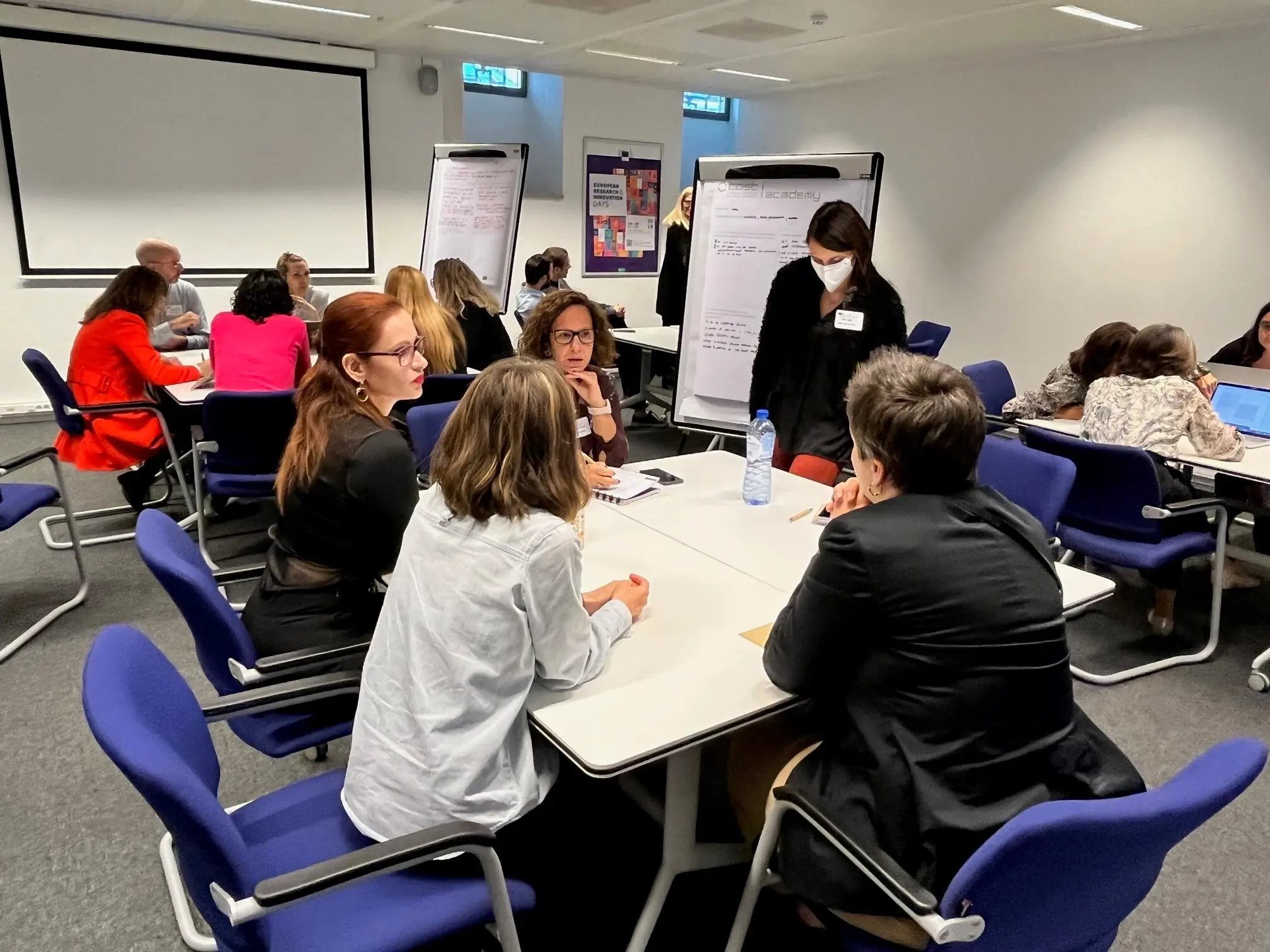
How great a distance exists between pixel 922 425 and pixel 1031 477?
150 cm

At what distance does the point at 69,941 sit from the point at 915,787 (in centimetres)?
171

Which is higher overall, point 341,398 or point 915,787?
point 341,398

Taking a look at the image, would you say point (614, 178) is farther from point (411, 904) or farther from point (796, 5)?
point (411, 904)

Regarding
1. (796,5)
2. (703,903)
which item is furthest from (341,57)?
(703,903)

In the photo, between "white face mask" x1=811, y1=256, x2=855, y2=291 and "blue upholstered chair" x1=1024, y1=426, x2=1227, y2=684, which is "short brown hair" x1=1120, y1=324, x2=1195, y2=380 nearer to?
"blue upholstered chair" x1=1024, y1=426, x2=1227, y2=684

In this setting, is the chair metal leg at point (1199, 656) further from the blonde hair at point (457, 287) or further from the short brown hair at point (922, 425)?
the blonde hair at point (457, 287)

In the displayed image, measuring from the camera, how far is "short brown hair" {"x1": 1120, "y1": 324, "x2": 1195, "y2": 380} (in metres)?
3.10

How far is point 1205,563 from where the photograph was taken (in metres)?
4.00

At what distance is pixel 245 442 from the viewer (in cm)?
336

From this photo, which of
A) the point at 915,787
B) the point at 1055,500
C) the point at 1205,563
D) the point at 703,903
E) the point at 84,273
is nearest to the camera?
the point at 915,787

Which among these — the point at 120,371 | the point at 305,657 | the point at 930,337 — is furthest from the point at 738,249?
the point at 930,337

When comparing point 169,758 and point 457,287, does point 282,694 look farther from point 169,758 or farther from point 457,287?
point 457,287

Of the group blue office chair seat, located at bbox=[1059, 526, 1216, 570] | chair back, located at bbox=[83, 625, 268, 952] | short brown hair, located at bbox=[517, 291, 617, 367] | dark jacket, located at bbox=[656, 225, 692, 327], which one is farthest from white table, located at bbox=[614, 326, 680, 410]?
chair back, located at bbox=[83, 625, 268, 952]

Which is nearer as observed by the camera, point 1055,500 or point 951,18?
point 1055,500
